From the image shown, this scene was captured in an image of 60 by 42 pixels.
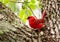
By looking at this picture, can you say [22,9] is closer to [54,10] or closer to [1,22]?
[54,10]

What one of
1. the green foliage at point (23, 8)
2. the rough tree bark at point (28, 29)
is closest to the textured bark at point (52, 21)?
the rough tree bark at point (28, 29)

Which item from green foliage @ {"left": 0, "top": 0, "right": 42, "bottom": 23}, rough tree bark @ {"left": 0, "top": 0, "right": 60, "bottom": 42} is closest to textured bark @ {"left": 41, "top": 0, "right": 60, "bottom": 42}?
rough tree bark @ {"left": 0, "top": 0, "right": 60, "bottom": 42}

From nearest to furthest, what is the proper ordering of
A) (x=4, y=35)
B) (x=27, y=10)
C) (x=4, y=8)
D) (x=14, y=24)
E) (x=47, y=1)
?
(x=4, y=35) → (x=14, y=24) → (x=4, y=8) → (x=47, y=1) → (x=27, y=10)

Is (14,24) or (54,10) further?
(54,10)

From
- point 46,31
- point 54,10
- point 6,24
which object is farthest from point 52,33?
point 6,24

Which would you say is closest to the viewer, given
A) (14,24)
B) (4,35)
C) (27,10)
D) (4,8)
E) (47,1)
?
(4,35)

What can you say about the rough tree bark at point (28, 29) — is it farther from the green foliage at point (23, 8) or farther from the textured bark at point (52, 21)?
the green foliage at point (23, 8)

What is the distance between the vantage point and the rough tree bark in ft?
4.97

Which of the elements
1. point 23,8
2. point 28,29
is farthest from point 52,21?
point 23,8

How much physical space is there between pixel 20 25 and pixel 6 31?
0.68 ft

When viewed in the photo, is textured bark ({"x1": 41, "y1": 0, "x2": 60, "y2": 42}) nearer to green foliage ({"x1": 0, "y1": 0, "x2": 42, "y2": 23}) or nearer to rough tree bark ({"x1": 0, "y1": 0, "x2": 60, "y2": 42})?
rough tree bark ({"x1": 0, "y1": 0, "x2": 60, "y2": 42})

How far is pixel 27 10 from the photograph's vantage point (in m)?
2.51

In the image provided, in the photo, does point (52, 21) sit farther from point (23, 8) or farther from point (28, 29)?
point (23, 8)

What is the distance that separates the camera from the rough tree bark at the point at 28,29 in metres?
1.52
